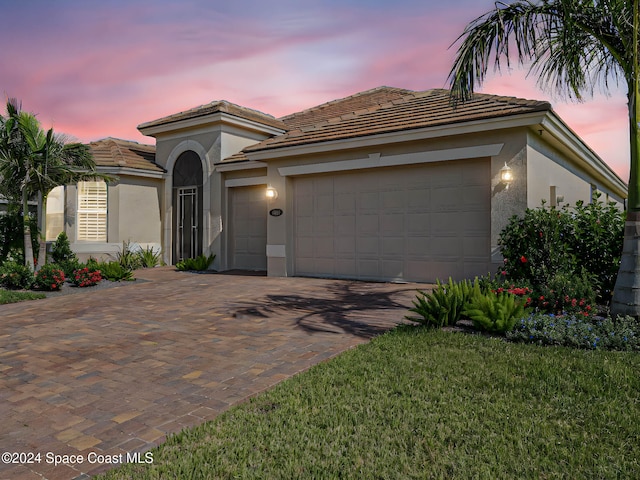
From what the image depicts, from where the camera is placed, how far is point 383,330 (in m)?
6.20

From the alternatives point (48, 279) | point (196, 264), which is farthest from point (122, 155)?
point (48, 279)

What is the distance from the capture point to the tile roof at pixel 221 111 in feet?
49.6

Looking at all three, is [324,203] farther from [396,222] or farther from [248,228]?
[248,228]

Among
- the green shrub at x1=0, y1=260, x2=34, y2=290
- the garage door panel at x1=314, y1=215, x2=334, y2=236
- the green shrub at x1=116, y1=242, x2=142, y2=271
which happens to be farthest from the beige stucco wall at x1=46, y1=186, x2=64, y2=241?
the garage door panel at x1=314, y1=215, x2=334, y2=236

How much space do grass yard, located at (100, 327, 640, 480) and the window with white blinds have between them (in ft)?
45.3

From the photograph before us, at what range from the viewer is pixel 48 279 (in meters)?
11.0

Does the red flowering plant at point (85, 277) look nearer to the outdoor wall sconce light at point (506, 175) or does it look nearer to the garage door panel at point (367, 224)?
the garage door panel at point (367, 224)

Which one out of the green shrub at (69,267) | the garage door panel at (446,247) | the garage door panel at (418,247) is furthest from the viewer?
the green shrub at (69,267)

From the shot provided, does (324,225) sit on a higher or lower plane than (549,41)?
lower

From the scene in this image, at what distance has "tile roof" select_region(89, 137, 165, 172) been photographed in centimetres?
1578

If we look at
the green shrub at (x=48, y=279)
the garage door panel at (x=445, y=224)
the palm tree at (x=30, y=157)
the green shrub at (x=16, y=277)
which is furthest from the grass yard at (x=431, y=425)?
the palm tree at (x=30, y=157)

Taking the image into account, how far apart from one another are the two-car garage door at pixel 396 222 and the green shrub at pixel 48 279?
622cm

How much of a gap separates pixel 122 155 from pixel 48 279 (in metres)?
6.98

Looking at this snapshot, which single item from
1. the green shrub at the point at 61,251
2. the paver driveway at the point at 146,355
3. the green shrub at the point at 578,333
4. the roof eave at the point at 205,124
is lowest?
the paver driveway at the point at 146,355
